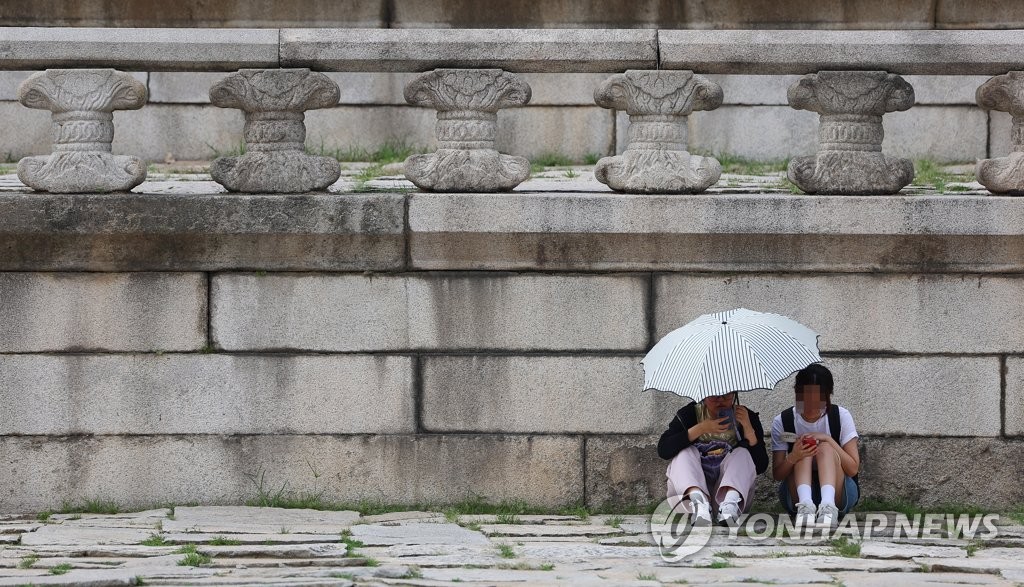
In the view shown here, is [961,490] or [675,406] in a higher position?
[675,406]

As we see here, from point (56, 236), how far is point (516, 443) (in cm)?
254

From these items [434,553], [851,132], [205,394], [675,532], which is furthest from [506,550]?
[851,132]

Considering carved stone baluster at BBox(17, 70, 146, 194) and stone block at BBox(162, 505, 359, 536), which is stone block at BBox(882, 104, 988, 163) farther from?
carved stone baluster at BBox(17, 70, 146, 194)

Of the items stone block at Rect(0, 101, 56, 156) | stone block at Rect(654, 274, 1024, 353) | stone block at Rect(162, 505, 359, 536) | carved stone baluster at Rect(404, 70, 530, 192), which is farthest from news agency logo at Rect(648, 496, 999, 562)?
stone block at Rect(0, 101, 56, 156)

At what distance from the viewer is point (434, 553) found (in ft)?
19.4

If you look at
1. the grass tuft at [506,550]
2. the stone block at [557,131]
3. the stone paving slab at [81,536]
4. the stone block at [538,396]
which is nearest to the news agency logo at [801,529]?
the stone block at [538,396]

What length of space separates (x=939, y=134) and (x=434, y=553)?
5.44 m

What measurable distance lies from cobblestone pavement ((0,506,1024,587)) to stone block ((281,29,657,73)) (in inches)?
89.4

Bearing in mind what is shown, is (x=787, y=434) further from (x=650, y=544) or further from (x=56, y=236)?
(x=56, y=236)

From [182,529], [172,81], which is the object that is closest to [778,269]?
[182,529]

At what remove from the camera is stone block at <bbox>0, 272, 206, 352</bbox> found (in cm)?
693

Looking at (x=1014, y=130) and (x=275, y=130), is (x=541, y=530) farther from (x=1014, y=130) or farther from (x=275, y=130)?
(x=1014, y=130)

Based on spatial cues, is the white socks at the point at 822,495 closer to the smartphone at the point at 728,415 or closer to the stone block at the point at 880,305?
the smartphone at the point at 728,415

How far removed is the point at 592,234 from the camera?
6875mm
